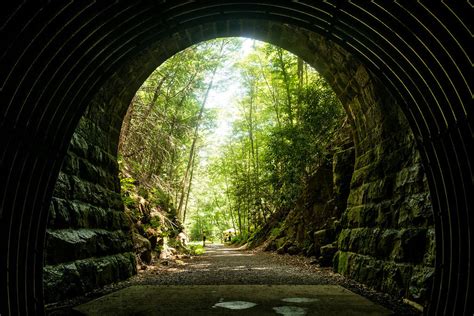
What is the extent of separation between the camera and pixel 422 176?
4574 millimetres

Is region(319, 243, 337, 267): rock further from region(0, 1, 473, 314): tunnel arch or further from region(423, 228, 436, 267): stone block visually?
region(0, 1, 473, 314): tunnel arch

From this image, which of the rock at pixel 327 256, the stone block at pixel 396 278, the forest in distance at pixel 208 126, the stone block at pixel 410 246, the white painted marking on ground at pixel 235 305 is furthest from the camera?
the forest in distance at pixel 208 126

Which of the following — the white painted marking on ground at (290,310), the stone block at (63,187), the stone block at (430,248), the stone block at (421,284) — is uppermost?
the stone block at (63,187)

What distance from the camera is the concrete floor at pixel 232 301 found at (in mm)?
4047

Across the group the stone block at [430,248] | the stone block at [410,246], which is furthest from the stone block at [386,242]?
the stone block at [430,248]

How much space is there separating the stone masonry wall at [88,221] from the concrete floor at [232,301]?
0.49 meters

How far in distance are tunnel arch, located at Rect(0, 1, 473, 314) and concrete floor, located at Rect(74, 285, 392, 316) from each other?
94 cm

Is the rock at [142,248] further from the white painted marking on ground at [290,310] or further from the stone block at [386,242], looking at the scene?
the stone block at [386,242]

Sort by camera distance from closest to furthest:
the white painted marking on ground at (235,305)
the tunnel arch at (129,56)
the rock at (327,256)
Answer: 1. the tunnel arch at (129,56)
2. the white painted marking on ground at (235,305)
3. the rock at (327,256)

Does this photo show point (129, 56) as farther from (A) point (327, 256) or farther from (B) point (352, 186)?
(A) point (327, 256)

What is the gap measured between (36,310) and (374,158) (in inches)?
206

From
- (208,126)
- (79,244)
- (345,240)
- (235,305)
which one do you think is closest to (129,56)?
(79,244)

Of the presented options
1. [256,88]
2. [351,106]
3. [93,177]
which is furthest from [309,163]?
[256,88]

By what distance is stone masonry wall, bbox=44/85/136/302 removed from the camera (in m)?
4.67
